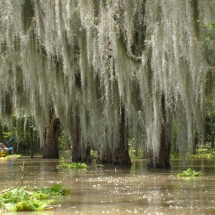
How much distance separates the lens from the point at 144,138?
56.0ft

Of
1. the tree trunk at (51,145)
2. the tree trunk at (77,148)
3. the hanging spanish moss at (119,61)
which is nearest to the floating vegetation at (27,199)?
the hanging spanish moss at (119,61)

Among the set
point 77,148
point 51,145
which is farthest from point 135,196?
point 51,145

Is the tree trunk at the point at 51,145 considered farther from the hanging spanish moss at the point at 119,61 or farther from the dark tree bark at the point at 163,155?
the dark tree bark at the point at 163,155

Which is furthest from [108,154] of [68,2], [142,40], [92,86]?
[68,2]

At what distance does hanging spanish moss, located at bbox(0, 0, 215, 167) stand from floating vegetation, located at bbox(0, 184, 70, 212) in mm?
3258

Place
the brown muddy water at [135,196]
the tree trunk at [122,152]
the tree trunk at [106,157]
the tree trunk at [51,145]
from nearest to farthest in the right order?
the brown muddy water at [135,196] < the tree trunk at [122,152] < the tree trunk at [106,157] < the tree trunk at [51,145]

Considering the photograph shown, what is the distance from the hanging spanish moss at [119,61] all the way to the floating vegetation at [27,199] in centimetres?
326

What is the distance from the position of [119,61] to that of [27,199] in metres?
5.86

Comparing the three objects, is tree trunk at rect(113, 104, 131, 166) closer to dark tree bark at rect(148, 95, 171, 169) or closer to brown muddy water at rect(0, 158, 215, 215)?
dark tree bark at rect(148, 95, 171, 169)

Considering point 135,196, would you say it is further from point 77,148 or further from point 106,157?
point 77,148

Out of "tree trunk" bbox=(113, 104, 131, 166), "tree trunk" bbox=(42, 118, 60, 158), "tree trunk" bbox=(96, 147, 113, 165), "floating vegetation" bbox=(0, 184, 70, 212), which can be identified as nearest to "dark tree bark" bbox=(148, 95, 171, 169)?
"tree trunk" bbox=(113, 104, 131, 166)

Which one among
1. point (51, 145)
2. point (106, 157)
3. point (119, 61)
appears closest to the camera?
point (119, 61)

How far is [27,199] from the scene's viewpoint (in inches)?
339

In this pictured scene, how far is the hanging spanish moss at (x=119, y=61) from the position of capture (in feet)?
36.1
